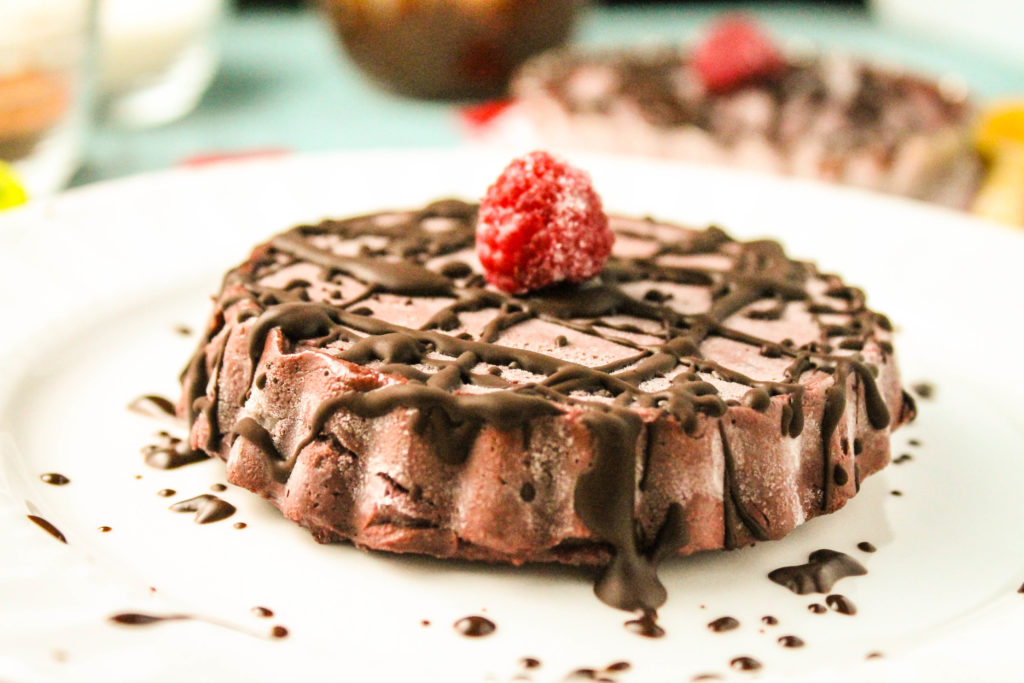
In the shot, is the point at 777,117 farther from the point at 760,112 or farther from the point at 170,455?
the point at 170,455

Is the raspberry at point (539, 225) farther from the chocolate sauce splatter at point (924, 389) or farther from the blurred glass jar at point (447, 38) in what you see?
the blurred glass jar at point (447, 38)

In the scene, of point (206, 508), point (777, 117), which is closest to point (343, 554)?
point (206, 508)

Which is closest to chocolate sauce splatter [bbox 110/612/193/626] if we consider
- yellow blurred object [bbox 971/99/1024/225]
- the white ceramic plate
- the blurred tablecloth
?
the white ceramic plate

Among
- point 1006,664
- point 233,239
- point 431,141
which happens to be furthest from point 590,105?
point 1006,664

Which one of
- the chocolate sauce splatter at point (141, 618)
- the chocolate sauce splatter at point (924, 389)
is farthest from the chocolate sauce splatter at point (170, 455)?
the chocolate sauce splatter at point (924, 389)

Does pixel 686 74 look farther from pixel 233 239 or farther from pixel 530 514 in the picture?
pixel 530 514
